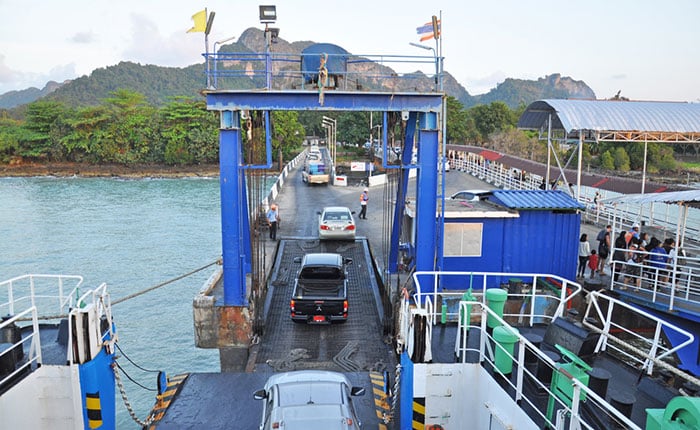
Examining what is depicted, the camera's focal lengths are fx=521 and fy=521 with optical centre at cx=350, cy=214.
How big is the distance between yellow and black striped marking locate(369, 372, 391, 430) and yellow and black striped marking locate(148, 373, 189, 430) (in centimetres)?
384

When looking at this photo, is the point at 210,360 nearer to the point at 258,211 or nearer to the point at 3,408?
the point at 258,211

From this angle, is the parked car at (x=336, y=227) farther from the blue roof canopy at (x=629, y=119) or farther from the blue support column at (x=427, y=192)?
the blue roof canopy at (x=629, y=119)

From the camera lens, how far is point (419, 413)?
7.59 m

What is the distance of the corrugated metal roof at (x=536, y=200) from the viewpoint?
1525cm

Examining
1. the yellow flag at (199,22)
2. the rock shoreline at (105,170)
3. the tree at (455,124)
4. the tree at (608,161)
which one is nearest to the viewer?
the yellow flag at (199,22)

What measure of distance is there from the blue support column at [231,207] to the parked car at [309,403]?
4.62 m

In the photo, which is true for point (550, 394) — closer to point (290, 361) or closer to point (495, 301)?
point (495, 301)

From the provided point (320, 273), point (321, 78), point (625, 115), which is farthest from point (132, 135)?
point (321, 78)

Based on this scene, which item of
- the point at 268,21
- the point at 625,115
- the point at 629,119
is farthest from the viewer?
the point at 625,115

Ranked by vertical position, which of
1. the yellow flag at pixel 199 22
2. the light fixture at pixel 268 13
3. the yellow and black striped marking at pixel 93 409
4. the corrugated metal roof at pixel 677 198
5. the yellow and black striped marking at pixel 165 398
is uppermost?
the light fixture at pixel 268 13

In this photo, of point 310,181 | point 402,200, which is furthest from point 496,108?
point 402,200

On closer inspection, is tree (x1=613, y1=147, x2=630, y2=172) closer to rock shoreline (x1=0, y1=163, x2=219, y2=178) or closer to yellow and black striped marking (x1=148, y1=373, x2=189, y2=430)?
rock shoreline (x1=0, y1=163, x2=219, y2=178)

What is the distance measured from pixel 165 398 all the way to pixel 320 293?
4.80 meters

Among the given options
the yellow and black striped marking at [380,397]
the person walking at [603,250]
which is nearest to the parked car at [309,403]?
the yellow and black striped marking at [380,397]
